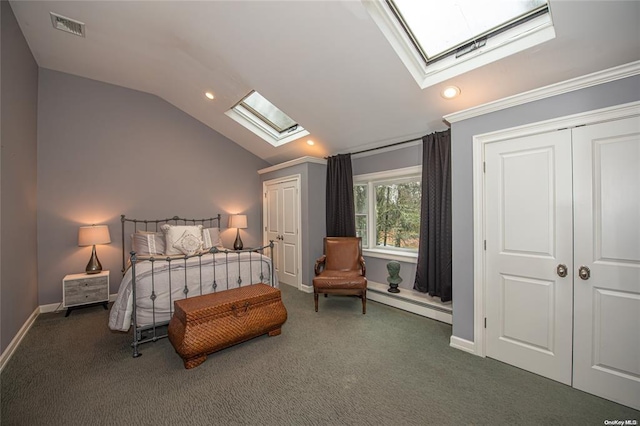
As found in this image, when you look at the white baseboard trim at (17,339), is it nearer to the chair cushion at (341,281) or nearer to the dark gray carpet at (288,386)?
the dark gray carpet at (288,386)

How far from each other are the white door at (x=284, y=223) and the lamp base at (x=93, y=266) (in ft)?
8.87

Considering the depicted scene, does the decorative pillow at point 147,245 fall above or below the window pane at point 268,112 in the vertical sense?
below

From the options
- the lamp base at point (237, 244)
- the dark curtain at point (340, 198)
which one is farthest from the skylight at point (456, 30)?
the lamp base at point (237, 244)

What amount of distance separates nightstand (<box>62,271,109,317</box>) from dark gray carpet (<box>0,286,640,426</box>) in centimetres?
61

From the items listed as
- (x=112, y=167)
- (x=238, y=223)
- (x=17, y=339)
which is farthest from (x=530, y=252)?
(x=112, y=167)

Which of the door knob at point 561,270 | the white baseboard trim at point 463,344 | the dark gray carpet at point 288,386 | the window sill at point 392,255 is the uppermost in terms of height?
the door knob at point 561,270

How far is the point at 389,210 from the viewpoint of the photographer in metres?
4.34

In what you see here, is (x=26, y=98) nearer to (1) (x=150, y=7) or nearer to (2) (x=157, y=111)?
(2) (x=157, y=111)

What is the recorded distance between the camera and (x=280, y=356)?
2568 mm

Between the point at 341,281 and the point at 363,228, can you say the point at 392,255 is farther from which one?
the point at 341,281

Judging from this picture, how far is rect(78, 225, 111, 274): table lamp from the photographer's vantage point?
3.68 meters

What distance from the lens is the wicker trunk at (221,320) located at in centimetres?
237

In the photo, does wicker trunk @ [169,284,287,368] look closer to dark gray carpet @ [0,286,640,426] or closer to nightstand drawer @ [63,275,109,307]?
dark gray carpet @ [0,286,640,426]

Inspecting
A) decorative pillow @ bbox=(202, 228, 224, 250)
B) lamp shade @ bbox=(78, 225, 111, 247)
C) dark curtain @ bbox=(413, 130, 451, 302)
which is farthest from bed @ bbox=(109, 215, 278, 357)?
dark curtain @ bbox=(413, 130, 451, 302)
